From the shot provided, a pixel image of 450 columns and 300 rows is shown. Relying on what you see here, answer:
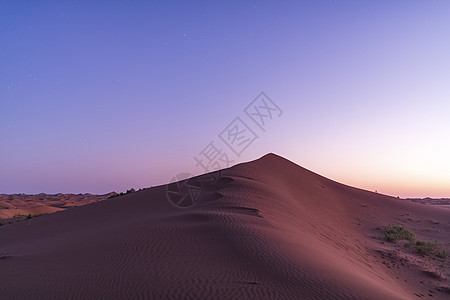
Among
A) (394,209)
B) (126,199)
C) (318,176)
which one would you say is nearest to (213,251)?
(126,199)

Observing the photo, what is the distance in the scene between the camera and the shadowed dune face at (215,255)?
18.6 feet

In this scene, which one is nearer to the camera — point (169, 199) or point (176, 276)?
point (176, 276)

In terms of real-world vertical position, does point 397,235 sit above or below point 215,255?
below

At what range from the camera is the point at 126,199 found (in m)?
18.1

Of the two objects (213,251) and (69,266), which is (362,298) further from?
(69,266)

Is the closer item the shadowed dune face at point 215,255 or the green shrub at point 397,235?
the shadowed dune face at point 215,255

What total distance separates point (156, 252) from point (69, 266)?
195 centimetres

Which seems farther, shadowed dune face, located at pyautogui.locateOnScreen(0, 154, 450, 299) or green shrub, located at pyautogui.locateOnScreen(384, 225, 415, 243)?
green shrub, located at pyautogui.locateOnScreen(384, 225, 415, 243)

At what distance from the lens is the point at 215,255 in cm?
709

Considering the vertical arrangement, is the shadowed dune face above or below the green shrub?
above

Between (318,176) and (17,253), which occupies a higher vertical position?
(318,176)

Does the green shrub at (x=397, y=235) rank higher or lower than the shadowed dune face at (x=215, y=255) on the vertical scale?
lower

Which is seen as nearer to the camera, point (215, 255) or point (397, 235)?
point (215, 255)

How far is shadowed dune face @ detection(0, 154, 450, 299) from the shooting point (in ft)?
18.6
